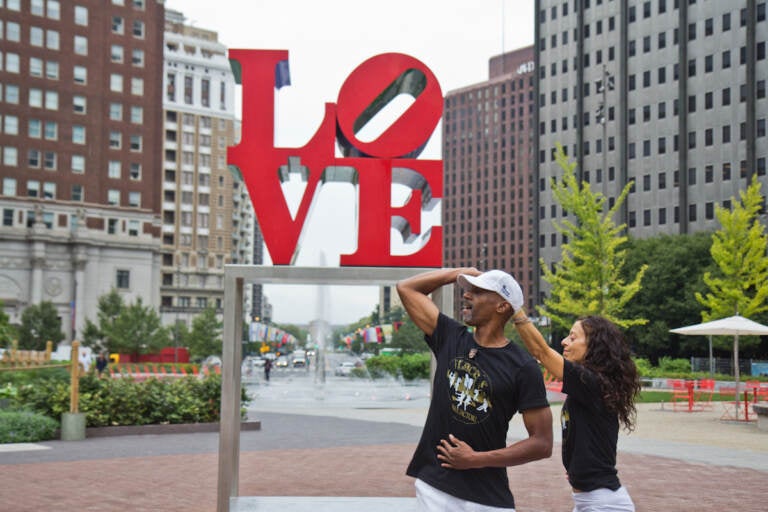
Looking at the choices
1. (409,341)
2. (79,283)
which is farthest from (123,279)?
(409,341)

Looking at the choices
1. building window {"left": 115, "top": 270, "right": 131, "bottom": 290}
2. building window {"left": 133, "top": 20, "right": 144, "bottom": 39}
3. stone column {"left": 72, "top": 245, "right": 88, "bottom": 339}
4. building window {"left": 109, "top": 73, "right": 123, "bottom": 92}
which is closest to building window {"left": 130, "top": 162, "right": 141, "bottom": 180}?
building window {"left": 109, "top": 73, "right": 123, "bottom": 92}

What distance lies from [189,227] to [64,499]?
120 metres

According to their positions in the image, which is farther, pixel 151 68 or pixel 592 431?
pixel 151 68

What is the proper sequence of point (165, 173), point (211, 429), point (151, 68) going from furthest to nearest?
point (165, 173)
point (151, 68)
point (211, 429)

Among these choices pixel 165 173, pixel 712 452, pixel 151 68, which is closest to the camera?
pixel 712 452

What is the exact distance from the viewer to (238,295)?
9.01 meters

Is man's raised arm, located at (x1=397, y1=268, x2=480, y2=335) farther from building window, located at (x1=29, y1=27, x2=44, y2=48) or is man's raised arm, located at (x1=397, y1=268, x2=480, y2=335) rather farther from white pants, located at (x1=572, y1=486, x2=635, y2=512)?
building window, located at (x1=29, y1=27, x2=44, y2=48)

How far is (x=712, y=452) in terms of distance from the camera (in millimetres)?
16000

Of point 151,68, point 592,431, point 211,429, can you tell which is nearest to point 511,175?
point 151,68

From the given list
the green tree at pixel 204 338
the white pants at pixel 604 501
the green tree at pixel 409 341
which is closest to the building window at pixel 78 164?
the green tree at pixel 204 338

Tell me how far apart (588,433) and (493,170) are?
168 metres

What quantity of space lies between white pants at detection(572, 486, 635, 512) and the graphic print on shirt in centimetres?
104

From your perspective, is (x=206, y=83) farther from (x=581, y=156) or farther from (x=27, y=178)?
(x=581, y=156)

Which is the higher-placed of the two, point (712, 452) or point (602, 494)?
point (602, 494)
